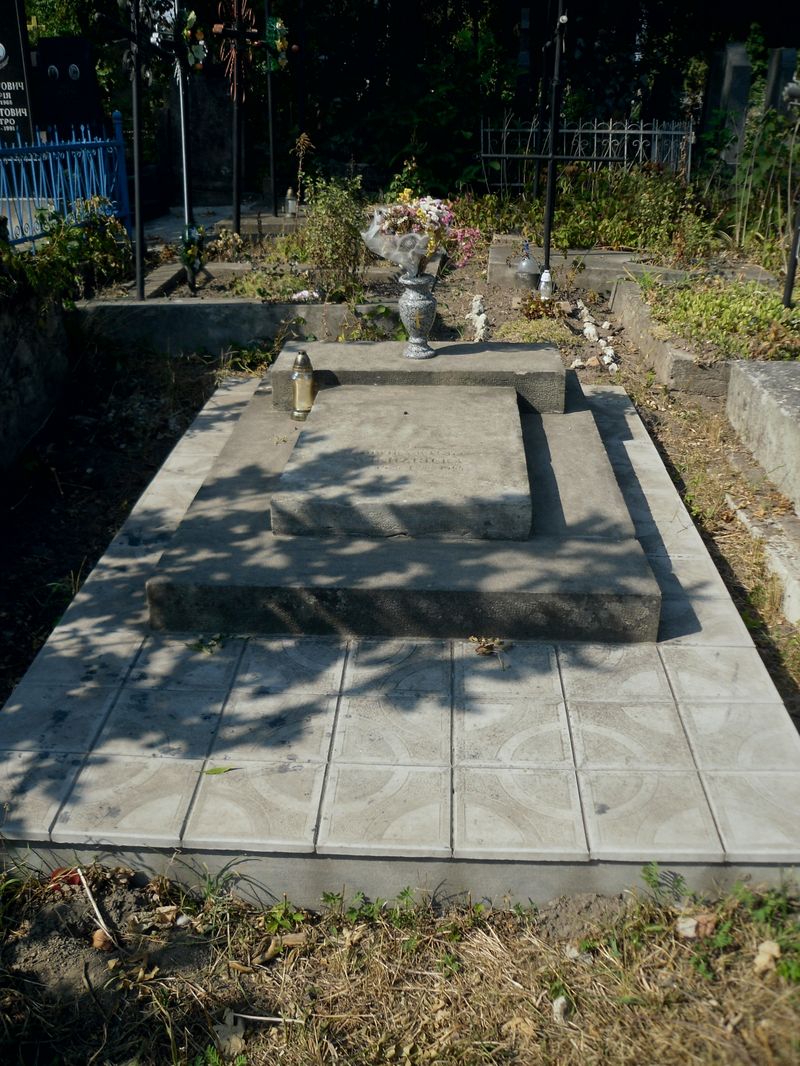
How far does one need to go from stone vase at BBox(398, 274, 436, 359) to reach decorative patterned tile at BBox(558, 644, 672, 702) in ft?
9.92

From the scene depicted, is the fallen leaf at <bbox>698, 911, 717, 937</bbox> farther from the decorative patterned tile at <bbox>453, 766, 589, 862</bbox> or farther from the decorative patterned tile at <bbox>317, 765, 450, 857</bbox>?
the decorative patterned tile at <bbox>317, 765, 450, 857</bbox>

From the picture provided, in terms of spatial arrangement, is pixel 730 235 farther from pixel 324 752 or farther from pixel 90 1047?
pixel 90 1047

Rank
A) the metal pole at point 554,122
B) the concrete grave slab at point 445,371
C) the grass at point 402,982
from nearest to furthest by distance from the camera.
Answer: the grass at point 402,982, the concrete grave slab at point 445,371, the metal pole at point 554,122

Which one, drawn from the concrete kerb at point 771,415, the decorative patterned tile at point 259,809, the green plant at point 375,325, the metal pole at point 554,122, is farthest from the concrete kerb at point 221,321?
the decorative patterned tile at point 259,809

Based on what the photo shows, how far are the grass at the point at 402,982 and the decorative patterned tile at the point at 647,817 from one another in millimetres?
130

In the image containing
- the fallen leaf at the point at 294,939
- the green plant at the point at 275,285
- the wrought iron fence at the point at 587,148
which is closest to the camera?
the fallen leaf at the point at 294,939

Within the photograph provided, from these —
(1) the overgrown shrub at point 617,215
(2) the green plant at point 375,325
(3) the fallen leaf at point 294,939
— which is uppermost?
(1) the overgrown shrub at point 617,215

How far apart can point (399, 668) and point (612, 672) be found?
968 mm

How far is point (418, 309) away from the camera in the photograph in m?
6.79

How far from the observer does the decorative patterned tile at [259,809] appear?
11.6 feet

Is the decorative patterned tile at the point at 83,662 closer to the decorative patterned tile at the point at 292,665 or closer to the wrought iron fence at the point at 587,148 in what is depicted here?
the decorative patterned tile at the point at 292,665

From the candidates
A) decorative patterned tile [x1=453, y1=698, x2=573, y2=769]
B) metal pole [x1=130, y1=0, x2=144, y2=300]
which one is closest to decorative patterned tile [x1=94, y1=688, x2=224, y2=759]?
decorative patterned tile [x1=453, y1=698, x2=573, y2=769]

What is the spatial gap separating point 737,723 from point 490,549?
1.49 metres

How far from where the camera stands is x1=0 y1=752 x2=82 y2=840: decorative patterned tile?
11.9 feet
